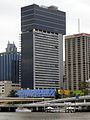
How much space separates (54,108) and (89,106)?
16.2m

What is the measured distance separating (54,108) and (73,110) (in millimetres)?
14445

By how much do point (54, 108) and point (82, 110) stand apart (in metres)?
13.1

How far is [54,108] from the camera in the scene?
19862cm

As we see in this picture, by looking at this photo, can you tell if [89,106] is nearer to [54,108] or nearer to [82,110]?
[82,110]

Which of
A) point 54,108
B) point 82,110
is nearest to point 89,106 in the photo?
point 82,110

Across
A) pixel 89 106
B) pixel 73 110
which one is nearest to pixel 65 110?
pixel 73 110

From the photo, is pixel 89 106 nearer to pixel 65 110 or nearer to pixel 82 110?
pixel 82 110

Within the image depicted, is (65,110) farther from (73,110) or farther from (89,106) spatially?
(89,106)

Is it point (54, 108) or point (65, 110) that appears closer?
point (65, 110)

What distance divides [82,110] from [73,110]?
10334 mm

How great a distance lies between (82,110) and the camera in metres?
196

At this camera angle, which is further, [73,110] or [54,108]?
[54,108]
